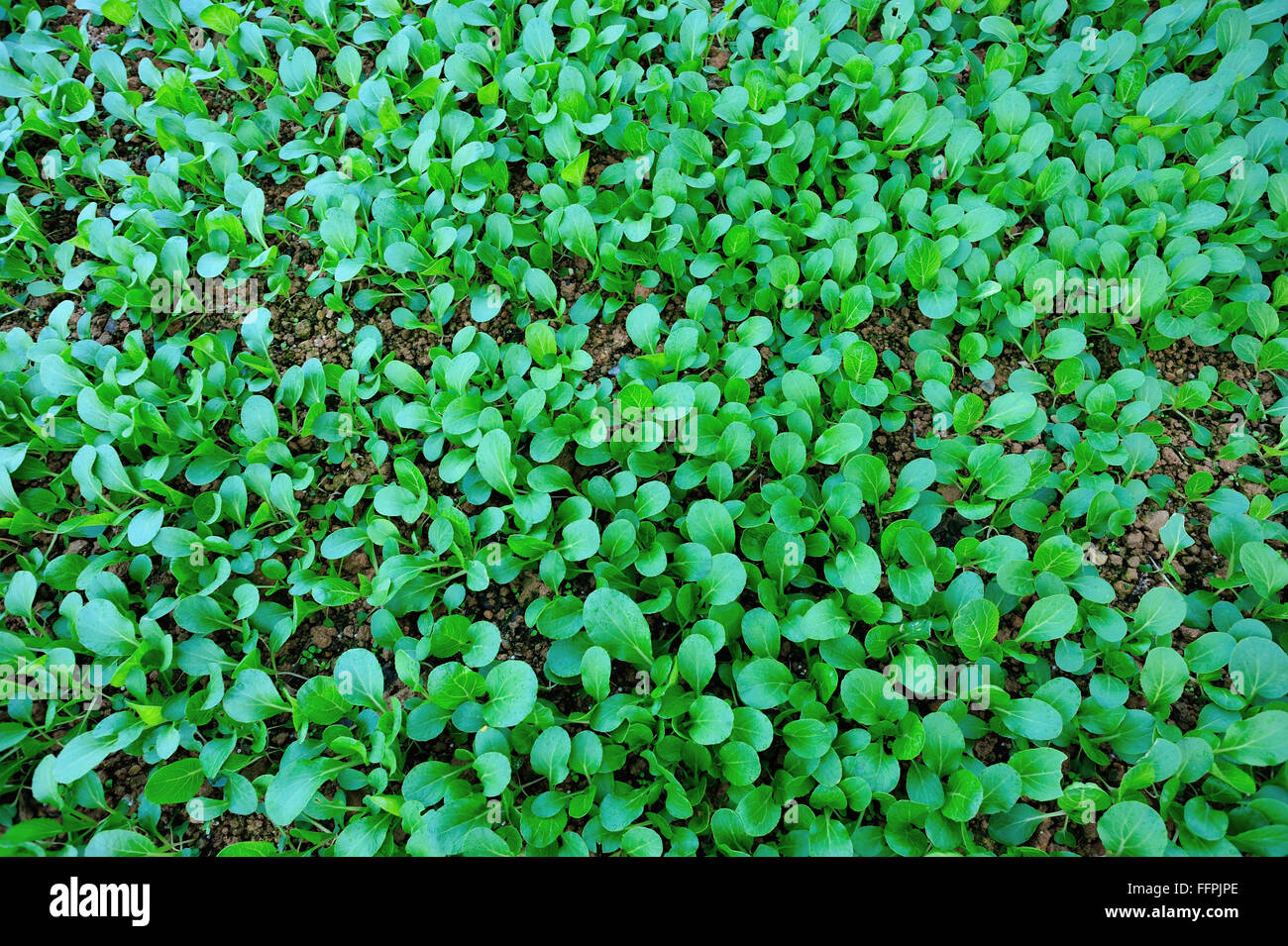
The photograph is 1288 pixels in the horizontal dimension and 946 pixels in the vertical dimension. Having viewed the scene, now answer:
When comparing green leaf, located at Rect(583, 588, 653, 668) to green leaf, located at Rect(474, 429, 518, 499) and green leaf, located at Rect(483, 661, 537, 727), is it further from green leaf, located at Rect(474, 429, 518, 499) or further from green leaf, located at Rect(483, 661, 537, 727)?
green leaf, located at Rect(474, 429, 518, 499)

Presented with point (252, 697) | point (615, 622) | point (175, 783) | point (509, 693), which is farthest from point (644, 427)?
point (175, 783)

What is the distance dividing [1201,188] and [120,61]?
3.89 meters

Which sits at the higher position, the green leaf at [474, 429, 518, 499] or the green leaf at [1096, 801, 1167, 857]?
the green leaf at [474, 429, 518, 499]

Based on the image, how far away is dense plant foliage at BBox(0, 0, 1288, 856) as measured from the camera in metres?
1.67

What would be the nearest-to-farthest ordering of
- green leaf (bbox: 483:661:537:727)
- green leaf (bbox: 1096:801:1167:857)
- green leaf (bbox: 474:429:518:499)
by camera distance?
1. green leaf (bbox: 1096:801:1167:857)
2. green leaf (bbox: 483:661:537:727)
3. green leaf (bbox: 474:429:518:499)

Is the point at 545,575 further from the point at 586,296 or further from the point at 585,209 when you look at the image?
the point at 585,209

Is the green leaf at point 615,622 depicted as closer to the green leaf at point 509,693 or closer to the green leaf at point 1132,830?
the green leaf at point 509,693

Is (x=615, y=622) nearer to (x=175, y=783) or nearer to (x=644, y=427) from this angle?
(x=644, y=427)

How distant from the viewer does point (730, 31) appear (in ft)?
9.23

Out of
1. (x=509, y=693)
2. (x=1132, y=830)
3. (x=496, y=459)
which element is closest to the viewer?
(x=1132, y=830)

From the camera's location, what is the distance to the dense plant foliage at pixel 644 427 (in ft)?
5.48

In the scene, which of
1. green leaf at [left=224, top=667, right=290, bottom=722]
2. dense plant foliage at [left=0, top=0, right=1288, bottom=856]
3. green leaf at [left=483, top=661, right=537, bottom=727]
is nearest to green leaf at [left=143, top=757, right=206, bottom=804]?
dense plant foliage at [left=0, top=0, right=1288, bottom=856]

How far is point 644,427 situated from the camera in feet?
6.52
